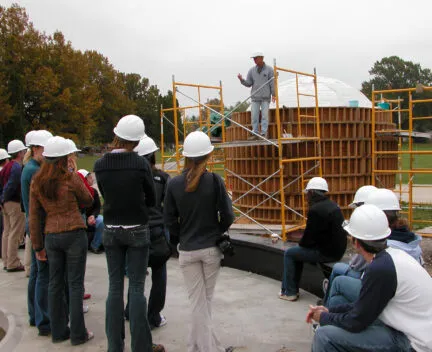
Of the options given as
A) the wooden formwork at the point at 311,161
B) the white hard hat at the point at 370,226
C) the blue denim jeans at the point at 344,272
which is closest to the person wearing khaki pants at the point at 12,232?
the wooden formwork at the point at 311,161

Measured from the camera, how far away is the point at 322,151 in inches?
368

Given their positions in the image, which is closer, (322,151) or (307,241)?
(307,241)

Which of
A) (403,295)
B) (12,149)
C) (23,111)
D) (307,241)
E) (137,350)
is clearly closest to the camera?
(403,295)

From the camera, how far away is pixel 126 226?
3727mm

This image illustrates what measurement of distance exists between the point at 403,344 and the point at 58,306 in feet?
10.4

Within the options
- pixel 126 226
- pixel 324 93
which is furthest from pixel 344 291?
pixel 324 93

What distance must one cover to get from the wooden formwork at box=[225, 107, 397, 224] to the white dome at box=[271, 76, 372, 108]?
1.76 m

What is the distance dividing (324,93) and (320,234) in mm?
7661

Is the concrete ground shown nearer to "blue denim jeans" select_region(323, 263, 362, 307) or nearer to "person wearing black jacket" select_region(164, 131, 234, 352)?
"person wearing black jacket" select_region(164, 131, 234, 352)

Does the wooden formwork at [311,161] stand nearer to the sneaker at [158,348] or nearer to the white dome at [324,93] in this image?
the white dome at [324,93]

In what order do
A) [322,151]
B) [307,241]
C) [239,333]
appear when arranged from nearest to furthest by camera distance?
[239,333] < [307,241] < [322,151]

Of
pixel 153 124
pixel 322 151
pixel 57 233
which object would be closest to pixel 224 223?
pixel 57 233

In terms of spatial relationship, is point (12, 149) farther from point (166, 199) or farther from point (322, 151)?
point (322, 151)

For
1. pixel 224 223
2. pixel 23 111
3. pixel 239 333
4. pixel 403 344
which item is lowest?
pixel 239 333
